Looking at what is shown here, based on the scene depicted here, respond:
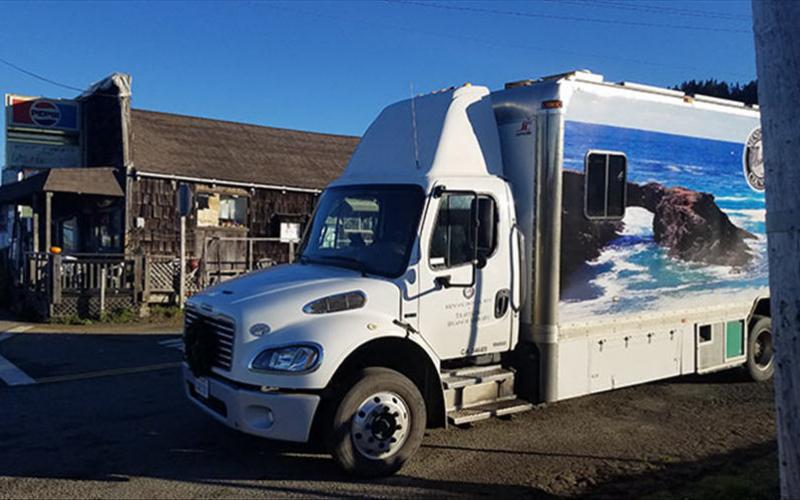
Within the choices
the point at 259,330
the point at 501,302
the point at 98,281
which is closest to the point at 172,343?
the point at 98,281

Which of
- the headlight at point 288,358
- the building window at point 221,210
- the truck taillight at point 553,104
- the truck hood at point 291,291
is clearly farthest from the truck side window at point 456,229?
the building window at point 221,210

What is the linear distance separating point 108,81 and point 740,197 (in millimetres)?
17516

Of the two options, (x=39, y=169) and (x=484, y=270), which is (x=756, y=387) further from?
(x=39, y=169)

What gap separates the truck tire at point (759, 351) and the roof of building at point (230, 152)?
15.2 meters

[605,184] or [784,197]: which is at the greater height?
[605,184]

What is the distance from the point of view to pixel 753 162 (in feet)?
29.8

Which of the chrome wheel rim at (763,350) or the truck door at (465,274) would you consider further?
the chrome wheel rim at (763,350)

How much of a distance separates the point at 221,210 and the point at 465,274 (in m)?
16.1

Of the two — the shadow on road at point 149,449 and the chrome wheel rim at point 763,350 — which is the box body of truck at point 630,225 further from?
the shadow on road at point 149,449

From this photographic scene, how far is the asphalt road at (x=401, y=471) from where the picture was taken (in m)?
5.46

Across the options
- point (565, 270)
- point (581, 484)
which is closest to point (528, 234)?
point (565, 270)

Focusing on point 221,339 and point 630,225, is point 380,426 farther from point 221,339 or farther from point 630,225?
point 630,225

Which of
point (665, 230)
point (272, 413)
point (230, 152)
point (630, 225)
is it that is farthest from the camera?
point (230, 152)

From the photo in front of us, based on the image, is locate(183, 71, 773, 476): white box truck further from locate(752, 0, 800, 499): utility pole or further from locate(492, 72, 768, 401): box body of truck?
locate(752, 0, 800, 499): utility pole
